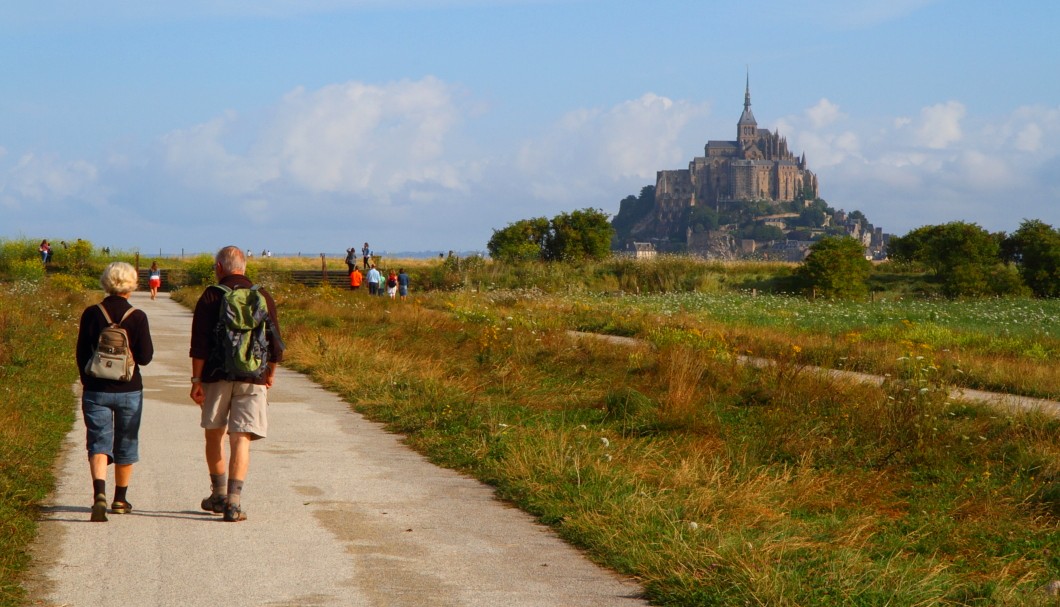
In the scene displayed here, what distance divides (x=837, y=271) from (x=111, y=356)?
36693 millimetres

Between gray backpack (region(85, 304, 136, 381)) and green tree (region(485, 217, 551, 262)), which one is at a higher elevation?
green tree (region(485, 217, 551, 262))

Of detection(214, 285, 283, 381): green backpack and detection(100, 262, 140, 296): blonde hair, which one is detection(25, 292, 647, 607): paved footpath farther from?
detection(100, 262, 140, 296): blonde hair

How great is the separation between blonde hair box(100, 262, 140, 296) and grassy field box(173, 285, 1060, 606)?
289 cm

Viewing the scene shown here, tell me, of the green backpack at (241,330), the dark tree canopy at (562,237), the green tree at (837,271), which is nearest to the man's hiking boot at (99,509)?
the green backpack at (241,330)

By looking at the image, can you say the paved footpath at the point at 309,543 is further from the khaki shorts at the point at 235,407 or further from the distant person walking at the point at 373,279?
the distant person walking at the point at 373,279

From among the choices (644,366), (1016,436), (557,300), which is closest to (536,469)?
(1016,436)

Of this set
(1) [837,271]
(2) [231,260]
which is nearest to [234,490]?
(2) [231,260]

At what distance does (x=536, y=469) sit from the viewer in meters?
8.57

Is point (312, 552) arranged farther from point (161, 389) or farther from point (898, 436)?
point (161, 389)

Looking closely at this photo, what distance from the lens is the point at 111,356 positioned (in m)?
7.06

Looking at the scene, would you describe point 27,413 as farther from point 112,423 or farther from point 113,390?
point 113,390

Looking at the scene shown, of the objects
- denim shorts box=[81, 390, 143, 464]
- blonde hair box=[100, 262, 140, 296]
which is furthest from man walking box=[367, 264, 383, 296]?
blonde hair box=[100, 262, 140, 296]

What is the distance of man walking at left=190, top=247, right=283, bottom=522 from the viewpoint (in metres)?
7.04

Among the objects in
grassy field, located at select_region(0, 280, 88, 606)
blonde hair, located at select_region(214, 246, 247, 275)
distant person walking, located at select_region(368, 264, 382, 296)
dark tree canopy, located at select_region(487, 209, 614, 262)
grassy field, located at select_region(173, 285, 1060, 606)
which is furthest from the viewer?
dark tree canopy, located at select_region(487, 209, 614, 262)
